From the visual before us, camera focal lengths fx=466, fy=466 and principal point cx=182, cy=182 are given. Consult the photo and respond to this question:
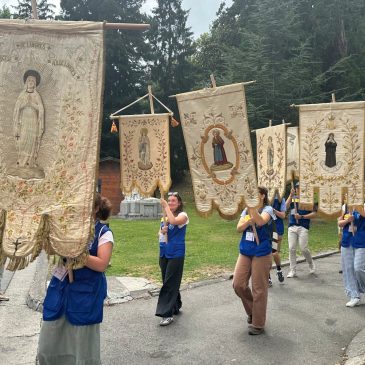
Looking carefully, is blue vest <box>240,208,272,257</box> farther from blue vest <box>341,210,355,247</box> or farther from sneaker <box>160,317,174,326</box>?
blue vest <box>341,210,355,247</box>

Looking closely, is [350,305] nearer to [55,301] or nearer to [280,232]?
[280,232]

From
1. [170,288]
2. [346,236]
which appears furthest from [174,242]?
[346,236]

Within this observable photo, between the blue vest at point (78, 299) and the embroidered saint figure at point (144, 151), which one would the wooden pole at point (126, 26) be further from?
the embroidered saint figure at point (144, 151)

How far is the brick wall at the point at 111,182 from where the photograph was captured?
24.5 metres

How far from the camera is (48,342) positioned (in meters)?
3.67

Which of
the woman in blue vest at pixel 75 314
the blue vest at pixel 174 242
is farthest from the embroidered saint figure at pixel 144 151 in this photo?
the woman in blue vest at pixel 75 314

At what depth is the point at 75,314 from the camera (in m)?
3.62

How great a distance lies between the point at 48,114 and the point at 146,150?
3.23 m

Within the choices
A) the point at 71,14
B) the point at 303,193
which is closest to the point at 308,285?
the point at 303,193

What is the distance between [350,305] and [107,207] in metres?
5.09

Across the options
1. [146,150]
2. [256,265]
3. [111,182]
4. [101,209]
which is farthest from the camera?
[111,182]

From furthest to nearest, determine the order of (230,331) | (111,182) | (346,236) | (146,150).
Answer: (111,182) → (346,236) → (146,150) → (230,331)

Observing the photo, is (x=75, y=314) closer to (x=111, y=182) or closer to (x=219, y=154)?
(x=219, y=154)

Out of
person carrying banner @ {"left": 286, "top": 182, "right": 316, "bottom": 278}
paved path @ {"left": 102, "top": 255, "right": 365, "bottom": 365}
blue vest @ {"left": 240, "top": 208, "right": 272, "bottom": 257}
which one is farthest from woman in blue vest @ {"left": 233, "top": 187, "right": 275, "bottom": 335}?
person carrying banner @ {"left": 286, "top": 182, "right": 316, "bottom": 278}
